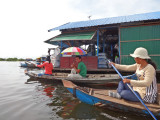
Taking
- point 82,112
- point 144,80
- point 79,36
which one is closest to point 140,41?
point 79,36

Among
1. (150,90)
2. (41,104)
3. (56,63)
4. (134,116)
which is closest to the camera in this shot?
(150,90)

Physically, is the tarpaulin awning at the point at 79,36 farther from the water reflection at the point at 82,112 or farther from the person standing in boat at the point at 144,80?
the person standing in boat at the point at 144,80

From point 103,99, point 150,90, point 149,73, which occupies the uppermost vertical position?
point 149,73

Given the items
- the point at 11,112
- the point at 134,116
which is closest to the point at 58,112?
the point at 11,112

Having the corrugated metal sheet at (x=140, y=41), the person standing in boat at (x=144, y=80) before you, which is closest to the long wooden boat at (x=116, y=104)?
the person standing in boat at (x=144, y=80)

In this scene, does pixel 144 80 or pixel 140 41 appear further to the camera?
pixel 140 41

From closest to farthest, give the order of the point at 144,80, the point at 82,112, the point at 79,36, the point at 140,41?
the point at 144,80
the point at 82,112
the point at 140,41
the point at 79,36

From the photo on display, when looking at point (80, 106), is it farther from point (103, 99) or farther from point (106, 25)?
point (106, 25)

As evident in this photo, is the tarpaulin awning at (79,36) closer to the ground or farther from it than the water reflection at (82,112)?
farther from it

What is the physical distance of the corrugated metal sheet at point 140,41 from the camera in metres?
7.63

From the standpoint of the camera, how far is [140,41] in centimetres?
796

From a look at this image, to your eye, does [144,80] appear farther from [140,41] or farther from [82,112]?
[140,41]

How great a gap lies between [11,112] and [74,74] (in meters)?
3.44

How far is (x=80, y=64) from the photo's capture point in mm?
6047
